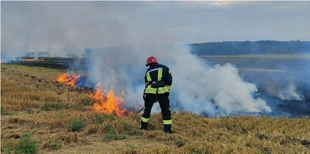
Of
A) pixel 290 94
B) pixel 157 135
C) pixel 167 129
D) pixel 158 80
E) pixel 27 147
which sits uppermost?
pixel 290 94

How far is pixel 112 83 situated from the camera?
26703mm

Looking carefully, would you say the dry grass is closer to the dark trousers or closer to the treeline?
the dark trousers

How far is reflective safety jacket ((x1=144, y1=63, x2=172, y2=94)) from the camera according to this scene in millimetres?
8531

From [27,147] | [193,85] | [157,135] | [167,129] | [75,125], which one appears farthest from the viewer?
[193,85]

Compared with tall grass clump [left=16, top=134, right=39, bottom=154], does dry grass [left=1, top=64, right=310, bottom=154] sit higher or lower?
higher

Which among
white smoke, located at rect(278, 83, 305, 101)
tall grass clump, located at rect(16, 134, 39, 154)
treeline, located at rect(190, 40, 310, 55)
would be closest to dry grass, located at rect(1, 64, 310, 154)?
tall grass clump, located at rect(16, 134, 39, 154)

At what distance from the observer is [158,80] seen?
8539 mm

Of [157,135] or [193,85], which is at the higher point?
[193,85]

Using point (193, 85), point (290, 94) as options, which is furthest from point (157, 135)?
point (290, 94)

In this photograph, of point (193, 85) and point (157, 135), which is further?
point (193, 85)

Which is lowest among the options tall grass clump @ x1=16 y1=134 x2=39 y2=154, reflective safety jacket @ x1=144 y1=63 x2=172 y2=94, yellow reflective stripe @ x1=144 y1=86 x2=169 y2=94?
tall grass clump @ x1=16 y1=134 x2=39 y2=154

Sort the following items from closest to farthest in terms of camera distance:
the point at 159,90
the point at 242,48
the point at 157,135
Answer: the point at 157,135 → the point at 159,90 → the point at 242,48

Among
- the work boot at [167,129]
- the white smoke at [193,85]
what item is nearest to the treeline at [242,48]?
the white smoke at [193,85]

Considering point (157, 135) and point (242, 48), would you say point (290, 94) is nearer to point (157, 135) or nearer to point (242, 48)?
point (157, 135)
